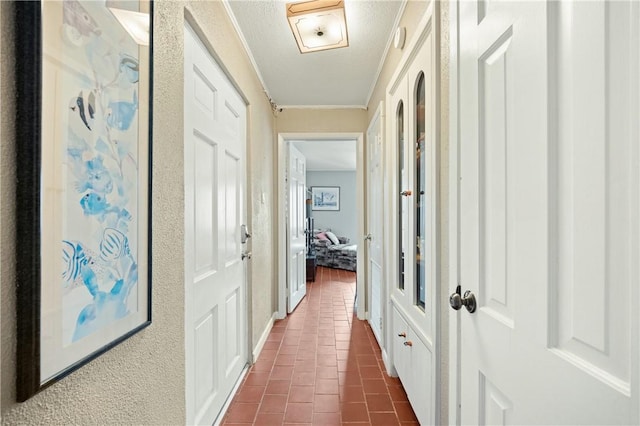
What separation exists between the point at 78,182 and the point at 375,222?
2553 mm

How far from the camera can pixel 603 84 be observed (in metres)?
0.52

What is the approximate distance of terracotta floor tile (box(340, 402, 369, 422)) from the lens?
179 cm

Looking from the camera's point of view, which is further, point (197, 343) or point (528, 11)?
point (197, 343)

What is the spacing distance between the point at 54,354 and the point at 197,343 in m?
0.93

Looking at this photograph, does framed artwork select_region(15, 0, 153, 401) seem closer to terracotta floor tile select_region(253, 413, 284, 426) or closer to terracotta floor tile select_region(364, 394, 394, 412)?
terracotta floor tile select_region(253, 413, 284, 426)

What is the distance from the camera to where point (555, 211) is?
615mm

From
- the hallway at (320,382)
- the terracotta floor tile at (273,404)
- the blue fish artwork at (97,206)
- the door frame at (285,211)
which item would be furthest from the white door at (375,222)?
the blue fish artwork at (97,206)

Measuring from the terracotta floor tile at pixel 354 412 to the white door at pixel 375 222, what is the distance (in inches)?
29.1

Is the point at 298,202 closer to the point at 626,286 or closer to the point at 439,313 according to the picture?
the point at 439,313

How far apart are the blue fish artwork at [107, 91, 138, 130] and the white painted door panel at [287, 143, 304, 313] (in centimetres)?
285

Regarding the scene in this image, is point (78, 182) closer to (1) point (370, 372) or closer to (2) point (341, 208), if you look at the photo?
(1) point (370, 372)

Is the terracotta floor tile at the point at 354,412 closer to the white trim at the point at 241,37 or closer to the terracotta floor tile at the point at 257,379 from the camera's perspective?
the terracotta floor tile at the point at 257,379

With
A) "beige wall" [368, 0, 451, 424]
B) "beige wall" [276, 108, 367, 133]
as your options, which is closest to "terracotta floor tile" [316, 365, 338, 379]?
"beige wall" [368, 0, 451, 424]

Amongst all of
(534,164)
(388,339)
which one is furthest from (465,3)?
(388,339)
